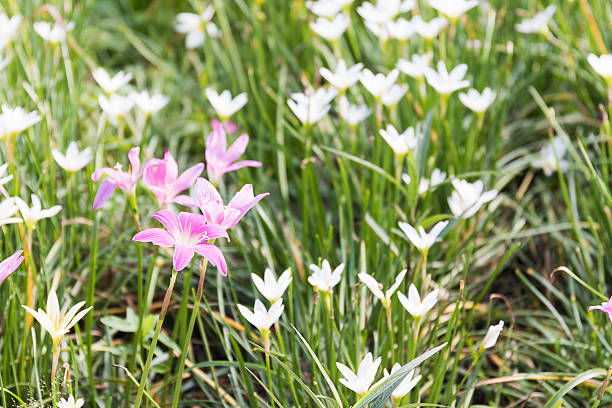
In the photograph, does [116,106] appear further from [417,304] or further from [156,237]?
[417,304]

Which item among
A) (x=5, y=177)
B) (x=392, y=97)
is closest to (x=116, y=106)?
(x=5, y=177)

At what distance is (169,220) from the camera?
2.84ft

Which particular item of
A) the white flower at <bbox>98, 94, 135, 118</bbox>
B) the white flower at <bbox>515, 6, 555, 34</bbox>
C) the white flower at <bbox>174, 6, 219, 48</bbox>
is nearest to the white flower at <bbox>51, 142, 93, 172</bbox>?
the white flower at <bbox>98, 94, 135, 118</bbox>

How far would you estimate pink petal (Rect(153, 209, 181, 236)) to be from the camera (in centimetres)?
86

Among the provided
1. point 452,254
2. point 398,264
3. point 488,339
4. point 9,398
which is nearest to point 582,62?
point 452,254

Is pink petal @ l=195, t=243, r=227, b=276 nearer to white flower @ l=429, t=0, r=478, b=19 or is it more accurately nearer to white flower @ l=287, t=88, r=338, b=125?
white flower @ l=287, t=88, r=338, b=125

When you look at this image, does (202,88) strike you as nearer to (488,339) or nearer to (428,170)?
(428,170)

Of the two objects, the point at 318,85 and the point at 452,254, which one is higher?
the point at 318,85

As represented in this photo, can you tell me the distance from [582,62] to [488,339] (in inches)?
42.0

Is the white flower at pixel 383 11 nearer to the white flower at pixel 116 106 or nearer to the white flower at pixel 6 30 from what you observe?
the white flower at pixel 116 106

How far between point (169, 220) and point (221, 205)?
0.08 meters

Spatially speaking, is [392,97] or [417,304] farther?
[392,97]

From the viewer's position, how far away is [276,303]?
95cm

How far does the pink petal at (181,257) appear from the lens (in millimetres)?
839
